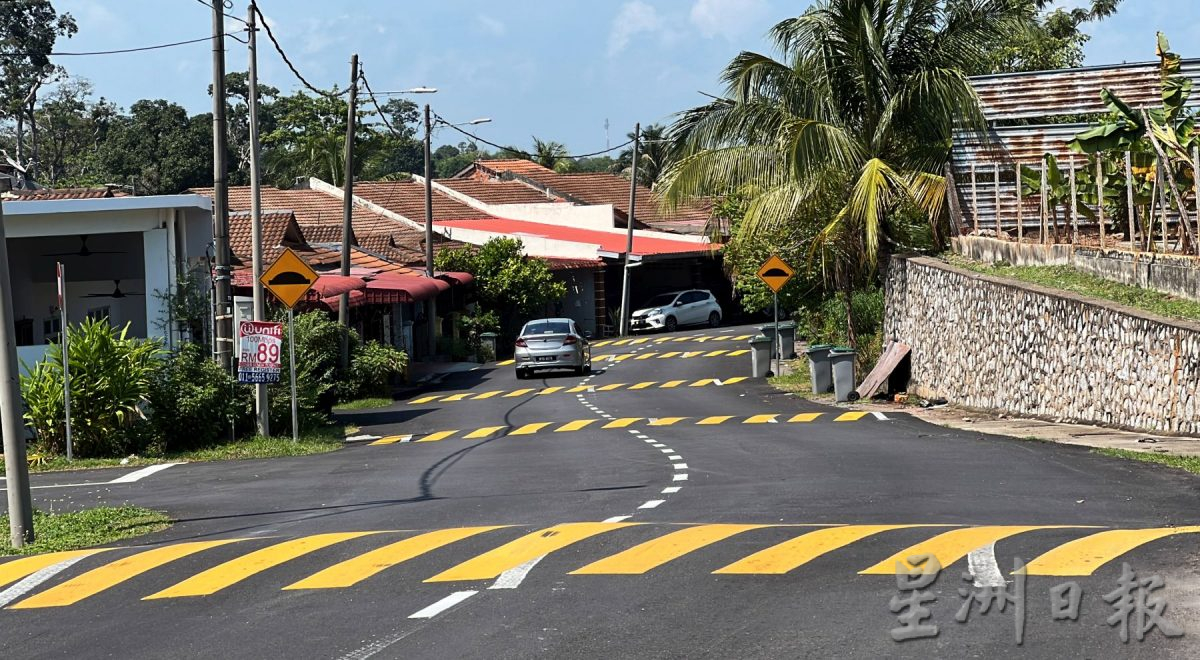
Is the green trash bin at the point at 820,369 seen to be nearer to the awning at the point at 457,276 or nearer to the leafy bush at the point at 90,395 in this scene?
the leafy bush at the point at 90,395

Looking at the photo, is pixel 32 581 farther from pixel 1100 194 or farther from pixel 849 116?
pixel 849 116

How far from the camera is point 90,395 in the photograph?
21.1m

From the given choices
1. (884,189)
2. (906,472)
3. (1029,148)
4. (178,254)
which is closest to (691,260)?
(1029,148)

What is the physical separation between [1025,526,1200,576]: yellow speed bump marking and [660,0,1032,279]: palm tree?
57.2ft

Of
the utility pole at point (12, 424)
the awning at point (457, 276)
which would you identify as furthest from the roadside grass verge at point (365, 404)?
the utility pole at point (12, 424)

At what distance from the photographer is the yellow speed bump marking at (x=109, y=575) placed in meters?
9.88

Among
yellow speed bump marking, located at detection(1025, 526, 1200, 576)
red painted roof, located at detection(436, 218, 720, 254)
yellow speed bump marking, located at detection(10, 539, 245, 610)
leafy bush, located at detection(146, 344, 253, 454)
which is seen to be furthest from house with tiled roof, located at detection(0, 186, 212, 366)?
red painted roof, located at detection(436, 218, 720, 254)

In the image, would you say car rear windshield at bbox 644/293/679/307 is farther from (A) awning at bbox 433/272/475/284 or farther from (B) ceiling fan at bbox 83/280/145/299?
(B) ceiling fan at bbox 83/280/145/299

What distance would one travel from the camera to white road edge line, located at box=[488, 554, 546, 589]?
31.2 ft

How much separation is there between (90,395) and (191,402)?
4.82 feet

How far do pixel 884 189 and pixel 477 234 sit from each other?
95.6 ft

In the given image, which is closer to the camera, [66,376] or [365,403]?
[66,376]

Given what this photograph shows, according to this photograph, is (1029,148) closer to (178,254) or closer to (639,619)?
(178,254)

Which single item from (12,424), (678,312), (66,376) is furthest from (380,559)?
(678,312)
